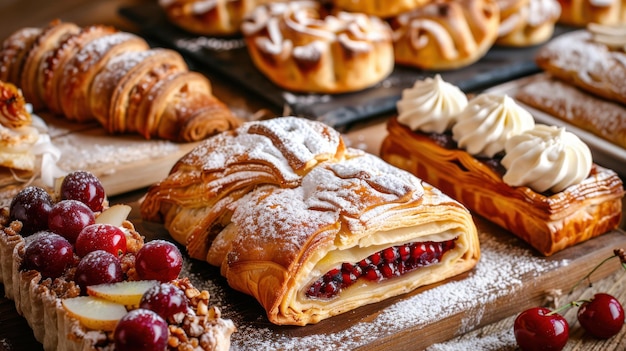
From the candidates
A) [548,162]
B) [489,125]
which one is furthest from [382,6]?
[548,162]

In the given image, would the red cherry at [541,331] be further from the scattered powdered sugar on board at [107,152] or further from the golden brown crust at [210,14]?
the golden brown crust at [210,14]

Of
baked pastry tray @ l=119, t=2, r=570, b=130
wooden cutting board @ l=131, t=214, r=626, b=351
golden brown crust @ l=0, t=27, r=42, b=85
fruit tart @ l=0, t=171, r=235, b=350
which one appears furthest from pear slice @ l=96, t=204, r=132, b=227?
golden brown crust @ l=0, t=27, r=42, b=85

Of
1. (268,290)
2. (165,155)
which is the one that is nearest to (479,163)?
(268,290)

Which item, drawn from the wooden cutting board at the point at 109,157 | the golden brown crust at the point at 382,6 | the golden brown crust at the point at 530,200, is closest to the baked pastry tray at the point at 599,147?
the golden brown crust at the point at 530,200

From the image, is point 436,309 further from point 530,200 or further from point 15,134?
point 15,134

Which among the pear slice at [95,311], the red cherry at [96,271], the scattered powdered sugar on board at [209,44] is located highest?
the red cherry at [96,271]

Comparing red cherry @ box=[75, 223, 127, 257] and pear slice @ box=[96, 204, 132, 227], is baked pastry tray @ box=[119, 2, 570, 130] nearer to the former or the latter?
pear slice @ box=[96, 204, 132, 227]

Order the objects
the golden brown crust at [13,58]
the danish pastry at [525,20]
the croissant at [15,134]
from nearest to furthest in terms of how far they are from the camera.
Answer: the croissant at [15,134] → the golden brown crust at [13,58] → the danish pastry at [525,20]
